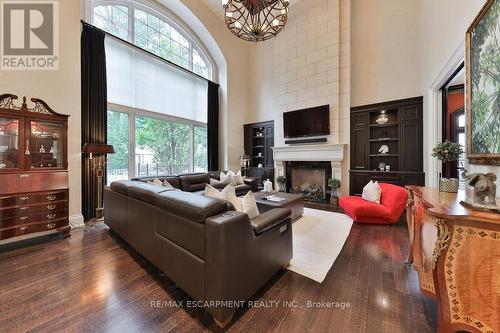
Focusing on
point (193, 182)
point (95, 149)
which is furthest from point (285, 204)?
point (95, 149)

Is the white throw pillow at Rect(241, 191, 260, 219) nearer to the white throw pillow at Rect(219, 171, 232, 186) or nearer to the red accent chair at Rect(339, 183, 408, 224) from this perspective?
the red accent chair at Rect(339, 183, 408, 224)

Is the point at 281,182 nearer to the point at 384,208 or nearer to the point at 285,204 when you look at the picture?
the point at 285,204

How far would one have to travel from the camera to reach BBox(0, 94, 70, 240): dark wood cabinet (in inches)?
106

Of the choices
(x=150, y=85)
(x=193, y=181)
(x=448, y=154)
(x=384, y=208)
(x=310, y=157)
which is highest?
(x=150, y=85)

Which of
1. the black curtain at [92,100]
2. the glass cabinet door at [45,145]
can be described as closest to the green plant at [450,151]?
Answer: the glass cabinet door at [45,145]

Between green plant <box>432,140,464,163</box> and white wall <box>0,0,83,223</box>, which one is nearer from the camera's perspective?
green plant <box>432,140,464,163</box>

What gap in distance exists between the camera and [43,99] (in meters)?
3.25

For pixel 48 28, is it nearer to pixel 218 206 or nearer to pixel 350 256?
pixel 218 206

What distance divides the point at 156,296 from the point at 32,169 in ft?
8.97

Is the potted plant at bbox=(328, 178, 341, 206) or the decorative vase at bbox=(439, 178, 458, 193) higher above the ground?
the decorative vase at bbox=(439, 178, 458, 193)

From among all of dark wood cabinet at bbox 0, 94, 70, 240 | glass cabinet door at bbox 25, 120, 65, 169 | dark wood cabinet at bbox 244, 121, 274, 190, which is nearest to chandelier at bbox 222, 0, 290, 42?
dark wood cabinet at bbox 0, 94, 70, 240

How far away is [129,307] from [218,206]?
113cm

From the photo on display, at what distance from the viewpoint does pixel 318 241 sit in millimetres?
2961

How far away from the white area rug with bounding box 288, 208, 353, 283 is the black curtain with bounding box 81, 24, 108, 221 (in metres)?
3.89
